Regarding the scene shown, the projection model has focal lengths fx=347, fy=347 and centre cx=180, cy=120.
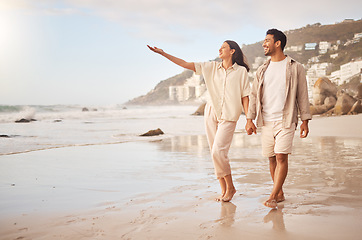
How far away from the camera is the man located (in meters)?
3.76

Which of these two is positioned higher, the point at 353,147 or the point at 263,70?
the point at 263,70

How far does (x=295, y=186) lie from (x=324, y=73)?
7627cm

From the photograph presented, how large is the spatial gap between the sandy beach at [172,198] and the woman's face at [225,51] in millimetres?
1689

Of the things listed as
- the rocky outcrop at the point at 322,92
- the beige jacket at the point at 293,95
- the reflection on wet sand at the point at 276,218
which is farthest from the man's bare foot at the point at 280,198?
the rocky outcrop at the point at 322,92

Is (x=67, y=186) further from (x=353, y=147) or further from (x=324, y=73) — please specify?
(x=324, y=73)

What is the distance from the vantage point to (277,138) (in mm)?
3818

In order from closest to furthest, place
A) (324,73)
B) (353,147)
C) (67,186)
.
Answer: (67,186), (353,147), (324,73)

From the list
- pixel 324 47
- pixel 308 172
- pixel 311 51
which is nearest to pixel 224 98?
pixel 308 172

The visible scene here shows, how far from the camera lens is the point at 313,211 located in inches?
134

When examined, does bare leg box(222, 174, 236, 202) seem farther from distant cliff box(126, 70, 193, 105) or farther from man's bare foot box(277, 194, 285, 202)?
distant cliff box(126, 70, 193, 105)

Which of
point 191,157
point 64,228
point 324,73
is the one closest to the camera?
point 64,228

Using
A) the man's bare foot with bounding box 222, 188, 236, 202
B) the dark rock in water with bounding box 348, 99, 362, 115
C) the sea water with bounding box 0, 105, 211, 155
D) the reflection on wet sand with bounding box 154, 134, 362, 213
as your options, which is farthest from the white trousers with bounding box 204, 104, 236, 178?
the dark rock in water with bounding box 348, 99, 362, 115

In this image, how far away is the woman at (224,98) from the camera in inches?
160

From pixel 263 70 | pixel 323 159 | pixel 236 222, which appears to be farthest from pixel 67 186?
pixel 323 159
